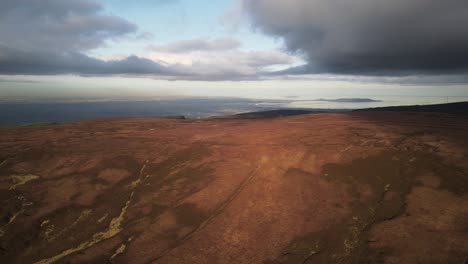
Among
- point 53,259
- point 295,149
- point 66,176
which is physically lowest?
point 53,259

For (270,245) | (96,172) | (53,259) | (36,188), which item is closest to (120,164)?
(96,172)

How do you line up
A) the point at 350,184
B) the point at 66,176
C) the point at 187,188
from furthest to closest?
the point at 66,176 → the point at 187,188 → the point at 350,184

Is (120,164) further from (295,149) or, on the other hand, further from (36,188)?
(295,149)

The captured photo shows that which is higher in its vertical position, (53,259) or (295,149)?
(295,149)

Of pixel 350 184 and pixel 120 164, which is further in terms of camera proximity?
pixel 120 164

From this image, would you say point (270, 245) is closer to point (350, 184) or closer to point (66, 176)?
point (350, 184)

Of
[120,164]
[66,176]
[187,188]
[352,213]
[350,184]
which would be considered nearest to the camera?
[352,213]
